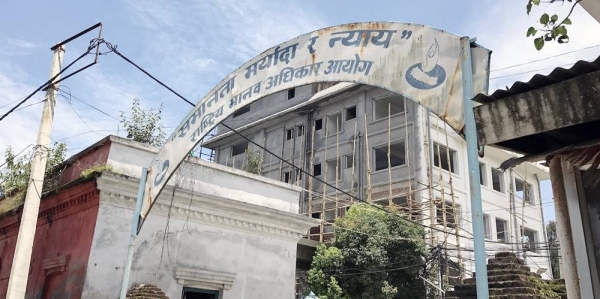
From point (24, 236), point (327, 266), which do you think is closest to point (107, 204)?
point (24, 236)

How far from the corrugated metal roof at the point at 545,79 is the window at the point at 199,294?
8.85 meters

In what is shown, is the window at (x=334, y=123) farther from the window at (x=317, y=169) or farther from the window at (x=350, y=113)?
the window at (x=317, y=169)

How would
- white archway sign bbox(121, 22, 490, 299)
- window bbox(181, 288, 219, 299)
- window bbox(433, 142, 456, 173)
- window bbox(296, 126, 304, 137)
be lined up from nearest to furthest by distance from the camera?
white archway sign bbox(121, 22, 490, 299) < window bbox(181, 288, 219, 299) < window bbox(433, 142, 456, 173) < window bbox(296, 126, 304, 137)

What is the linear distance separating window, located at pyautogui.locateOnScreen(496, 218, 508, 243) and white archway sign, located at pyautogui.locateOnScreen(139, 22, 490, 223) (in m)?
22.1

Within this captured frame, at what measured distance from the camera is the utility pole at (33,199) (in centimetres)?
841

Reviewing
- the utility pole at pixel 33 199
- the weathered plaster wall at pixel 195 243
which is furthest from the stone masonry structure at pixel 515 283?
the utility pole at pixel 33 199

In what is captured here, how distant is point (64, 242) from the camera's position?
34.9 ft

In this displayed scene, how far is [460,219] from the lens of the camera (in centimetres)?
2241

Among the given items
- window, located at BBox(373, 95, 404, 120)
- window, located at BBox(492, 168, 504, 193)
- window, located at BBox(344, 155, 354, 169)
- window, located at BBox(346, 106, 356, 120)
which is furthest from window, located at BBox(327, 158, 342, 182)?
window, located at BBox(492, 168, 504, 193)

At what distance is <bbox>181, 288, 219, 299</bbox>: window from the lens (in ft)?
36.2

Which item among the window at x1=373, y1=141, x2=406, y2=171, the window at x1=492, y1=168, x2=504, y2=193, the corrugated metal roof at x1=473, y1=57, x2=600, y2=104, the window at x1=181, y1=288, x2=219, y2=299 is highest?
the window at x1=373, y1=141, x2=406, y2=171

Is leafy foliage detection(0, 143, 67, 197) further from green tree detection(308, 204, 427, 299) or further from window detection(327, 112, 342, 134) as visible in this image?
window detection(327, 112, 342, 134)

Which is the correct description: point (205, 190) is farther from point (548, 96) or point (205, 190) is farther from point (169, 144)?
point (548, 96)

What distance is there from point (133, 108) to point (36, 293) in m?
4.67
